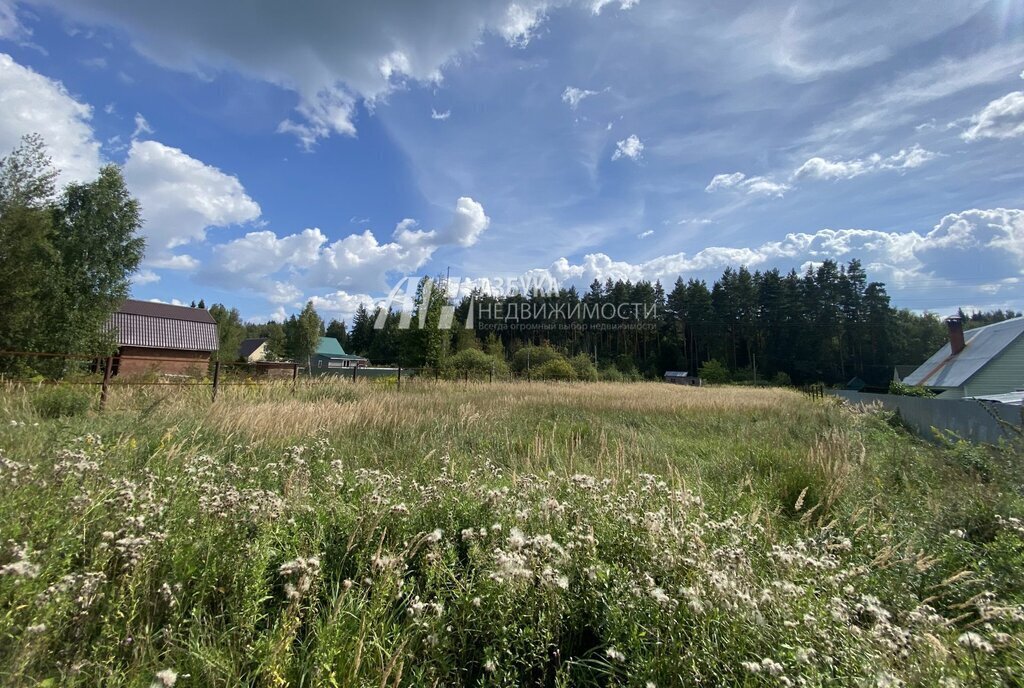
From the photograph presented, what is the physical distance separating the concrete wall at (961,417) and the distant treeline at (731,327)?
3292 cm

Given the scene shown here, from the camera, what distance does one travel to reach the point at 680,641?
1345 mm

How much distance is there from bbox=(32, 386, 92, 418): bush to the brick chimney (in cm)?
3598

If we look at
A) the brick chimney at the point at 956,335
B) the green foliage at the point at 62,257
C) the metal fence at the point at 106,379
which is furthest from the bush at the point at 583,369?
the green foliage at the point at 62,257

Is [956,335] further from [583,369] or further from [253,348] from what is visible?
[253,348]

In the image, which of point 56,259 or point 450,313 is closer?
point 56,259

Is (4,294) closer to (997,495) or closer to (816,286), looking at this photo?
(997,495)

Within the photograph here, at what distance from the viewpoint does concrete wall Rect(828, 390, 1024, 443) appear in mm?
6816

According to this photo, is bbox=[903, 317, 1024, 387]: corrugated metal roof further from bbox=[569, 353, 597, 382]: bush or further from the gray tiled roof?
the gray tiled roof

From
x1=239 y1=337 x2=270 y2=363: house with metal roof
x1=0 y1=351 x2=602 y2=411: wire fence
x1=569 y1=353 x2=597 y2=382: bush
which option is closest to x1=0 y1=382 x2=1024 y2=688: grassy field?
x1=0 y1=351 x2=602 y2=411: wire fence

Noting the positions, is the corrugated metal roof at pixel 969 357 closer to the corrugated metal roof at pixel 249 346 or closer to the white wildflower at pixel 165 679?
the white wildflower at pixel 165 679

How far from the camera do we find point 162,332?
2878 cm

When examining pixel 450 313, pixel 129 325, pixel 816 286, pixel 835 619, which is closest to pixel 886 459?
pixel 835 619

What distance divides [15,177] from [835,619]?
21.8 metres

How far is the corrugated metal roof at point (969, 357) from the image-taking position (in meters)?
18.5
